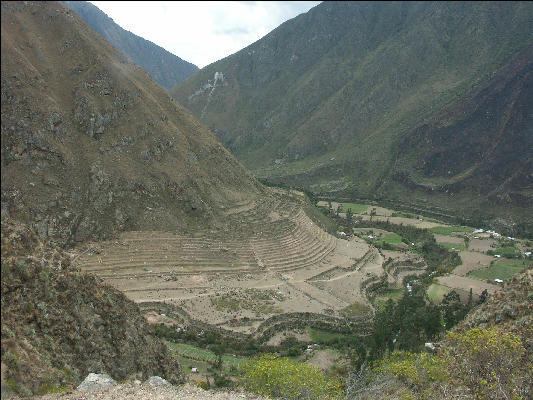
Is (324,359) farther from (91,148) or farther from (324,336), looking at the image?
(91,148)

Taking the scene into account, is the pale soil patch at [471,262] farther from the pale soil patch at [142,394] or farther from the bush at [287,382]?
the pale soil patch at [142,394]

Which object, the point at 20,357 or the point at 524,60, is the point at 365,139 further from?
the point at 20,357

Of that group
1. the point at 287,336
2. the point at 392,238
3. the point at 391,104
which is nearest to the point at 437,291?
the point at 287,336

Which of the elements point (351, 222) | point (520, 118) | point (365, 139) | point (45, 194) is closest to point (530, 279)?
point (45, 194)

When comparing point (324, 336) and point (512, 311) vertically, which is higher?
point (512, 311)

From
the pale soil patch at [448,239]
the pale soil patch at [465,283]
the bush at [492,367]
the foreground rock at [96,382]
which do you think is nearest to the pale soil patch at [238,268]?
the pale soil patch at [465,283]
